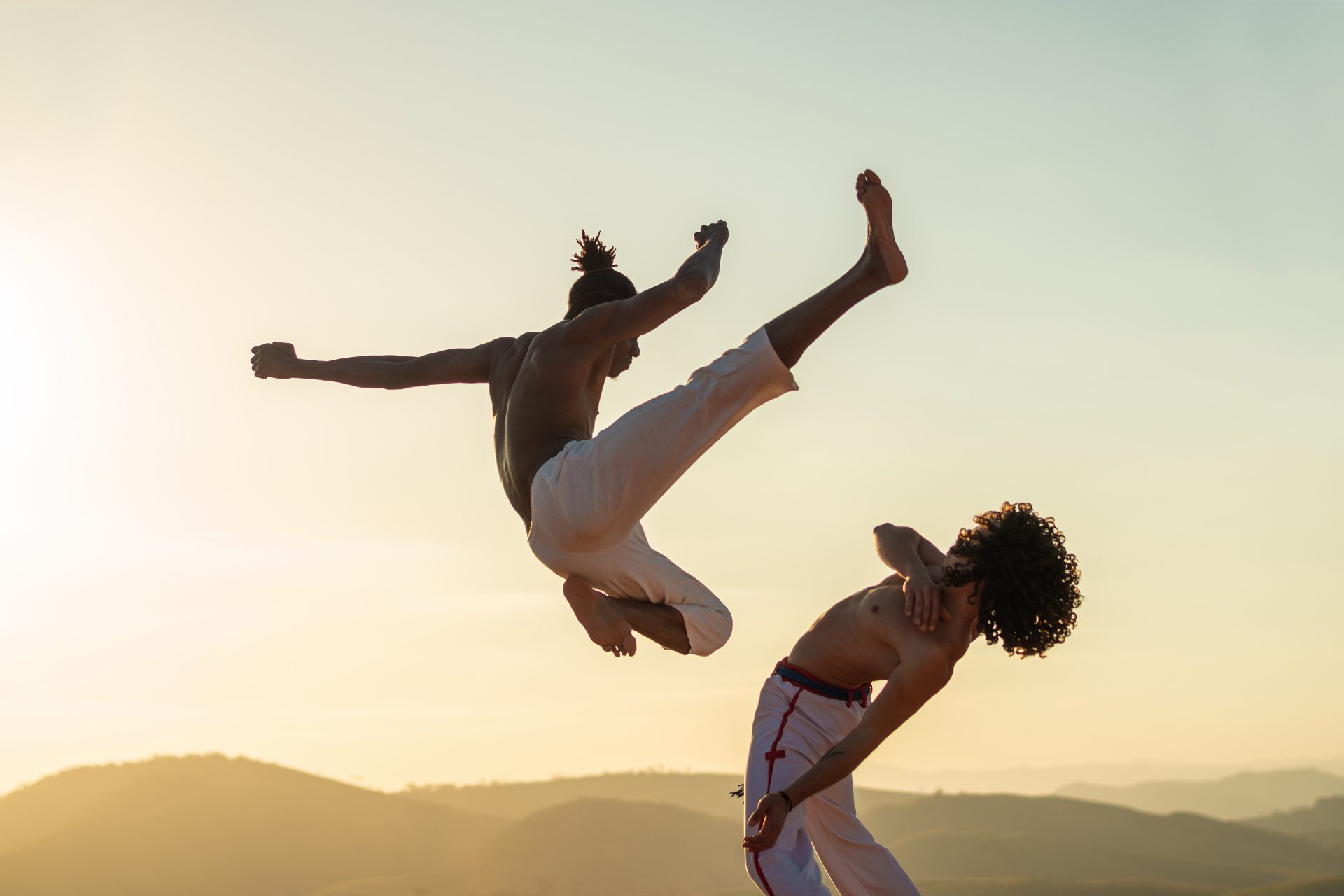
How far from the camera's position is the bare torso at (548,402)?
632cm

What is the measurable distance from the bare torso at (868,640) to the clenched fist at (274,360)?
3245mm

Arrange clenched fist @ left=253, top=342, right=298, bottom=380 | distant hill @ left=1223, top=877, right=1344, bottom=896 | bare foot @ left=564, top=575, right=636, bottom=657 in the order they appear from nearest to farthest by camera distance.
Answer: bare foot @ left=564, top=575, right=636, bottom=657, clenched fist @ left=253, top=342, right=298, bottom=380, distant hill @ left=1223, top=877, right=1344, bottom=896

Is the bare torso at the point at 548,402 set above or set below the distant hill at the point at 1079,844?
above

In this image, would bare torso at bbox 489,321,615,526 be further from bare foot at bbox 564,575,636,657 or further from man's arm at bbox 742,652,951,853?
man's arm at bbox 742,652,951,853

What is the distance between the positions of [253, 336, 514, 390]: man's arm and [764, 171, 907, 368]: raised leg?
5.73 feet

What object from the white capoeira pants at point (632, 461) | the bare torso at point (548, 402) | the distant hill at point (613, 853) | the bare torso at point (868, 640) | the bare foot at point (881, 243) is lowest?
the distant hill at point (613, 853)

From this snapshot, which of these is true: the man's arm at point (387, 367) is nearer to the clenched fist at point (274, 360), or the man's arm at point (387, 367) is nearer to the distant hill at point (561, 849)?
the clenched fist at point (274, 360)

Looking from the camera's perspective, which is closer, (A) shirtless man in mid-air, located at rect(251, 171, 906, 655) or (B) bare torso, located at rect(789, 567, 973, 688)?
(A) shirtless man in mid-air, located at rect(251, 171, 906, 655)

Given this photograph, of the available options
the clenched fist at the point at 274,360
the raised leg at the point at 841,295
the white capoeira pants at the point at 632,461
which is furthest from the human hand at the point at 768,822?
the clenched fist at the point at 274,360

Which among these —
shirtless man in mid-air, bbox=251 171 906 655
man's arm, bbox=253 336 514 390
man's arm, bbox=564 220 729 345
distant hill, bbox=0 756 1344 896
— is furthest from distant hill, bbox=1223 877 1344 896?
man's arm, bbox=564 220 729 345

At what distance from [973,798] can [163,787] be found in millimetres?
40870

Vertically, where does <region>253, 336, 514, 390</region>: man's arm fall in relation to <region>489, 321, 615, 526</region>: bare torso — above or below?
above

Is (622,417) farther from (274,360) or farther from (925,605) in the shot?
(274,360)

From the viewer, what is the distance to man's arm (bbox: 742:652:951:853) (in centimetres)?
596
